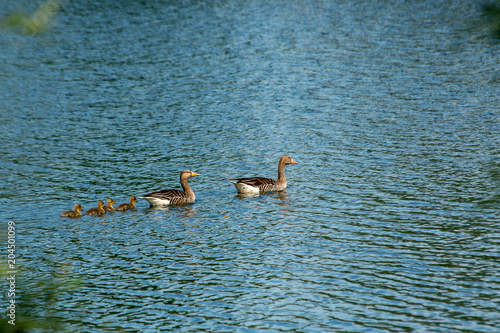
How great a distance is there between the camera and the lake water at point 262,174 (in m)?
14.7

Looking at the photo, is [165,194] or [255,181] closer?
[165,194]

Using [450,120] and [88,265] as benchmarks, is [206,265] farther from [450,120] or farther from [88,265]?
[450,120]

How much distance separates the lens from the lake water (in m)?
14.7

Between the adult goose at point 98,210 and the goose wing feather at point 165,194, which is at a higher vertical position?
the goose wing feather at point 165,194

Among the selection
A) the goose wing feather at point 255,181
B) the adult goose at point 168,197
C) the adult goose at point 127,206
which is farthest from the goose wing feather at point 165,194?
the goose wing feather at point 255,181

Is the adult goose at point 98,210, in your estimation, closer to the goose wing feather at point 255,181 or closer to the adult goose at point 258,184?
the adult goose at point 258,184

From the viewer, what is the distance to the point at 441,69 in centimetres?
4309

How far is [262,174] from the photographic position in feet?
87.0

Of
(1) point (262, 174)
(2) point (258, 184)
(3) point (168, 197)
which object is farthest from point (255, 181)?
(3) point (168, 197)

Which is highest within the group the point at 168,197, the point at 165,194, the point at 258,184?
the point at 258,184

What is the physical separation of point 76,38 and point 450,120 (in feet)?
130

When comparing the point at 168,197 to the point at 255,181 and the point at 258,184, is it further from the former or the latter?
the point at 258,184

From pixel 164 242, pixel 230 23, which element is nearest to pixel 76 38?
pixel 230 23

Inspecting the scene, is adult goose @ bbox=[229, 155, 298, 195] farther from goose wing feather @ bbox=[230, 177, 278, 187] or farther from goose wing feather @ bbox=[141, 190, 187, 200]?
goose wing feather @ bbox=[141, 190, 187, 200]
